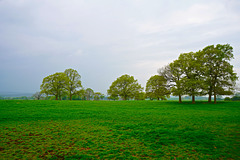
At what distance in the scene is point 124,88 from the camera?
72.8m

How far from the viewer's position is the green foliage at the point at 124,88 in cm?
7213

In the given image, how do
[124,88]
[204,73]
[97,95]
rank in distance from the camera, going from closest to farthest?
[204,73] < [124,88] < [97,95]

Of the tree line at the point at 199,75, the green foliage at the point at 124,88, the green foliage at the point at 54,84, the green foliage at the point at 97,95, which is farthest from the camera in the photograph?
the green foliage at the point at 97,95

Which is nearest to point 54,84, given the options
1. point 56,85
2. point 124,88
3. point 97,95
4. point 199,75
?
point 56,85

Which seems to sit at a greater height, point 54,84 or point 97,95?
point 54,84

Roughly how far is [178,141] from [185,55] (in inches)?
1492

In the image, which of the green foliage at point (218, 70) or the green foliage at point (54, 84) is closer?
the green foliage at point (218, 70)

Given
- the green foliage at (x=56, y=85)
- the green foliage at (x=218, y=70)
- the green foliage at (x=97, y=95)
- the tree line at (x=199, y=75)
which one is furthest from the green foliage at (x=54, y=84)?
the green foliage at (x=97, y=95)

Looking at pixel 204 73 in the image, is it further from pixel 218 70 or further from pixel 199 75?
pixel 218 70

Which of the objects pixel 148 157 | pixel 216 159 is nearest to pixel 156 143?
pixel 148 157

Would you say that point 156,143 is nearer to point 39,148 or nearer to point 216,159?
point 216,159

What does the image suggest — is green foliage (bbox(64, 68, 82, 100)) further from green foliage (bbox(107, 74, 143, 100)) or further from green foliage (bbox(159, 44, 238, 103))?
green foliage (bbox(159, 44, 238, 103))

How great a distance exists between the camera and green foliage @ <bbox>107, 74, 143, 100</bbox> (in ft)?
237

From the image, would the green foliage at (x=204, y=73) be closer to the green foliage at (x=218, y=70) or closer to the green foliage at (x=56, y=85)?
the green foliage at (x=218, y=70)
